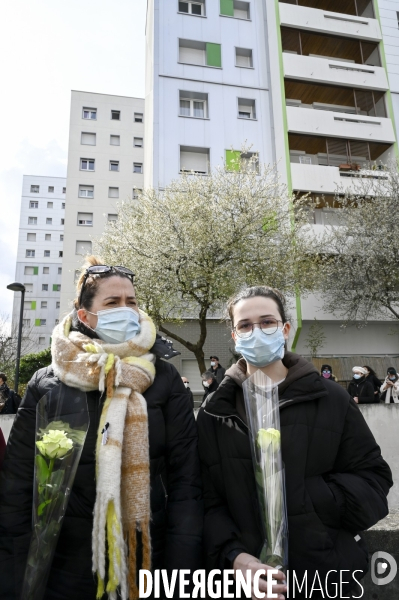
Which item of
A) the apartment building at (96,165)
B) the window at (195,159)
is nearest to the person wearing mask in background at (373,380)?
the window at (195,159)

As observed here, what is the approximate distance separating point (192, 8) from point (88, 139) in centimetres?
1629

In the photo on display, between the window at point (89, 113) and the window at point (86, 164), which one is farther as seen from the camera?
the window at point (89, 113)

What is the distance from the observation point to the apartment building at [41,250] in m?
60.7

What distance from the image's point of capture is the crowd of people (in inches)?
71.2

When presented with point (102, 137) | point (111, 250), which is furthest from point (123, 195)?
point (111, 250)

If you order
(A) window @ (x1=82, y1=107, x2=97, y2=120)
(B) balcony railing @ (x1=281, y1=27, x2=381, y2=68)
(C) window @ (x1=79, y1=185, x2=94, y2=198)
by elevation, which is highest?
(A) window @ (x1=82, y1=107, x2=97, y2=120)

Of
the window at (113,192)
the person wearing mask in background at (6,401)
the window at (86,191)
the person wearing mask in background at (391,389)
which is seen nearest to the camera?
the person wearing mask in background at (6,401)

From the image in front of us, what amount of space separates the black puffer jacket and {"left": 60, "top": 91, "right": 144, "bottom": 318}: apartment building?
107 feet

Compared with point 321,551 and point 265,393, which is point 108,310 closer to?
point 265,393

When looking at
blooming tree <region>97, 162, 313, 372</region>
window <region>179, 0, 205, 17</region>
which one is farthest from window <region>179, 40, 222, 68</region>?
blooming tree <region>97, 162, 313, 372</region>

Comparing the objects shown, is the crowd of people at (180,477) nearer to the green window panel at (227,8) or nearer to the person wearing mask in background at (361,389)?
the person wearing mask in background at (361,389)

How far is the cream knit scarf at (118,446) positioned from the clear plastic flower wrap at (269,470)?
518 mm

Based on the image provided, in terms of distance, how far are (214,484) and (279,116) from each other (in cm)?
2318

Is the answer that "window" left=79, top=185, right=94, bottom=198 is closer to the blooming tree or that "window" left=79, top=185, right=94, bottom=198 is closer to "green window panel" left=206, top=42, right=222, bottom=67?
"green window panel" left=206, top=42, right=222, bottom=67
